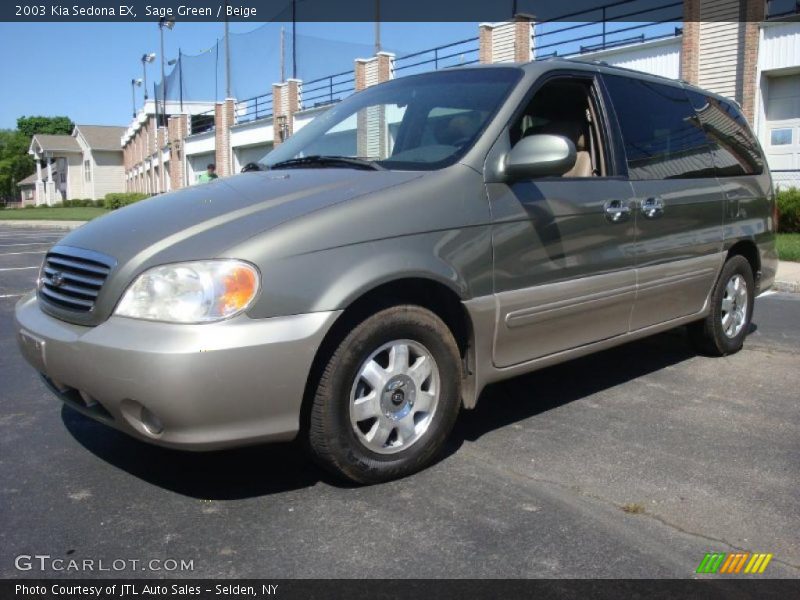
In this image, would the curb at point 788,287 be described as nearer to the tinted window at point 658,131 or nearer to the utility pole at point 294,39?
the tinted window at point 658,131

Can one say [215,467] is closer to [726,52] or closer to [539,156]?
[539,156]

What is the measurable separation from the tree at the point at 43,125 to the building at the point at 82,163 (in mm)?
43674

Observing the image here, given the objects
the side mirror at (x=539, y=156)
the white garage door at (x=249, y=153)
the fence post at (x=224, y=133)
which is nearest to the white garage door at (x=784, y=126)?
the side mirror at (x=539, y=156)

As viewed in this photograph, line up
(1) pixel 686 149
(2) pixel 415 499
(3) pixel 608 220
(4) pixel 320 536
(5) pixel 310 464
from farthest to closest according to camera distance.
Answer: (1) pixel 686 149, (3) pixel 608 220, (5) pixel 310 464, (2) pixel 415 499, (4) pixel 320 536

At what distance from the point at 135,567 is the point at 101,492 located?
711 mm

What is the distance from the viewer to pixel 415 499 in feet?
10.3

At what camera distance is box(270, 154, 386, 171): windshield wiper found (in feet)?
A: 12.2

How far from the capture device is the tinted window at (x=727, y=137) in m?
5.29

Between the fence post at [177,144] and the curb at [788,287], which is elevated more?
the fence post at [177,144]

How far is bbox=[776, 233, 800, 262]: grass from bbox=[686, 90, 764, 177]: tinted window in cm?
656

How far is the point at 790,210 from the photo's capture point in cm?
1479

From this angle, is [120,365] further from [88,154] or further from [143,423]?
[88,154]

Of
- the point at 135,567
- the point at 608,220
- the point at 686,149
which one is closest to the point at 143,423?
the point at 135,567

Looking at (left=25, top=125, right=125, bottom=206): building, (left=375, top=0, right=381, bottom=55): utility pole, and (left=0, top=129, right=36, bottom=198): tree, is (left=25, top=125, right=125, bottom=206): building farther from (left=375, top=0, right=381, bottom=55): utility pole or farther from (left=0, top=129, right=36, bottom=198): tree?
(left=375, top=0, right=381, bottom=55): utility pole
